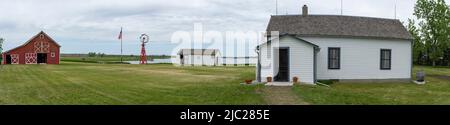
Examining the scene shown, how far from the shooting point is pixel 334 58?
2639cm

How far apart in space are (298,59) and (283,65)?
0.94 meters

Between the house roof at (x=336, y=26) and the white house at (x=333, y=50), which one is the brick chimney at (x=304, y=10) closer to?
the white house at (x=333, y=50)

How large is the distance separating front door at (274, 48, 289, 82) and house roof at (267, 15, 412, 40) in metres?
2.54

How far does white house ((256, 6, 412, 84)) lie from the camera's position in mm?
23984

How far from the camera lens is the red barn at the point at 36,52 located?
57.7 m

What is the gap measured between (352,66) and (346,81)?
1.07m

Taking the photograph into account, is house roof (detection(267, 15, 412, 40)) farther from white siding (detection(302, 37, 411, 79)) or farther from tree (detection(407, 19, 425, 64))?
tree (detection(407, 19, 425, 64))

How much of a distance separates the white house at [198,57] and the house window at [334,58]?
5058 centimetres

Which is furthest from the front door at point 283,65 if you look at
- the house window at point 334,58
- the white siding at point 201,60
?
the white siding at point 201,60

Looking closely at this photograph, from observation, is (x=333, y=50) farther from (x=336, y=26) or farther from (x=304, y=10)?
(x=304, y=10)

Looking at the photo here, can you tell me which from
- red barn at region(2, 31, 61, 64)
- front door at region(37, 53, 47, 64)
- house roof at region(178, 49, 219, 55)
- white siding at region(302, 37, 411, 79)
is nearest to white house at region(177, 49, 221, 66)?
house roof at region(178, 49, 219, 55)
